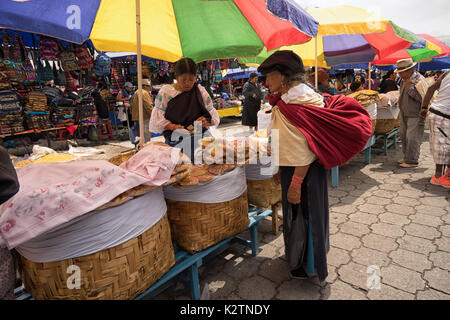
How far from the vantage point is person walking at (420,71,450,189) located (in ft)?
13.2

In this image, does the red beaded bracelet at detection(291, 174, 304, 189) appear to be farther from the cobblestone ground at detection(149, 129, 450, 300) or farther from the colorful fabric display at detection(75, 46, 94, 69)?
the colorful fabric display at detection(75, 46, 94, 69)

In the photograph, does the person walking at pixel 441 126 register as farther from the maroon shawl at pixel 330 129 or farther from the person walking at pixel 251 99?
the person walking at pixel 251 99

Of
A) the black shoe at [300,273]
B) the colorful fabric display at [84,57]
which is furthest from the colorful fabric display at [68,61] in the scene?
the black shoe at [300,273]

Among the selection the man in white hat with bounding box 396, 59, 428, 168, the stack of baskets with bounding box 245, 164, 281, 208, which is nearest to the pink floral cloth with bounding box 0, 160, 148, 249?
the stack of baskets with bounding box 245, 164, 281, 208

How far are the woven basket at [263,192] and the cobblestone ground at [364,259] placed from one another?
1.42ft

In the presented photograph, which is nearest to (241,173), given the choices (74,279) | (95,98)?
(74,279)

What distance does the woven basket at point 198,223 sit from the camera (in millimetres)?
2107

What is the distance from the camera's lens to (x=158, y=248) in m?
1.72

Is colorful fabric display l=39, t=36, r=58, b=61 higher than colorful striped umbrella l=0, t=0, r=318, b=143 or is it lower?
higher

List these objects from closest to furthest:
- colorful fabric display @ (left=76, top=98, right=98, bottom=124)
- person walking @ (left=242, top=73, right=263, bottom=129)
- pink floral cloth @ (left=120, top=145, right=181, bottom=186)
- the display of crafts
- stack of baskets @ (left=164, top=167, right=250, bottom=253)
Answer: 1. pink floral cloth @ (left=120, top=145, right=181, bottom=186)
2. stack of baskets @ (left=164, top=167, right=250, bottom=253)
3. the display of crafts
4. colorful fabric display @ (left=76, top=98, right=98, bottom=124)
5. person walking @ (left=242, top=73, right=263, bottom=129)

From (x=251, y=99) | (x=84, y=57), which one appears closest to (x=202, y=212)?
(x=251, y=99)

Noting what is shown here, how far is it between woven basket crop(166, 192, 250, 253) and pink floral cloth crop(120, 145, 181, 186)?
448mm

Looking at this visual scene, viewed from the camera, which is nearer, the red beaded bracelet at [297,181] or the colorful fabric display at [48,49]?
the red beaded bracelet at [297,181]

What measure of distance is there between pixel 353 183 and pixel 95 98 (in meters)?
7.85
